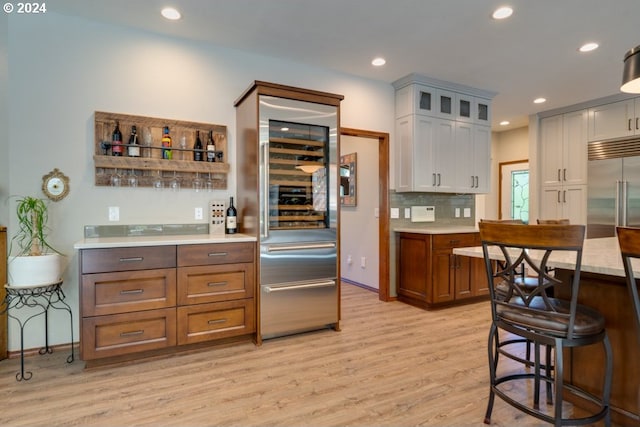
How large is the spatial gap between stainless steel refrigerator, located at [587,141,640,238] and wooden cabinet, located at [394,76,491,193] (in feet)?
4.99

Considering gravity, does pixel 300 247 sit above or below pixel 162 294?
above

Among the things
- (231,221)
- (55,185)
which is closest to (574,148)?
(231,221)

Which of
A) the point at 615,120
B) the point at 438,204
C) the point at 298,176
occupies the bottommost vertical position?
the point at 438,204

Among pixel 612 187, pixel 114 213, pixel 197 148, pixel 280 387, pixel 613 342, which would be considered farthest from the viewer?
pixel 612 187

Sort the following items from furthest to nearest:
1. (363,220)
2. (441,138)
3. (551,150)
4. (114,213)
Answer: (551,150), (363,220), (441,138), (114,213)

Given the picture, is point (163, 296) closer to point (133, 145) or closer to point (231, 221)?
point (231, 221)

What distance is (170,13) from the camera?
276 cm

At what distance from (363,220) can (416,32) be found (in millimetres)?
2568

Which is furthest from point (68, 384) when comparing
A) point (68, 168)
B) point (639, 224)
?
point (639, 224)

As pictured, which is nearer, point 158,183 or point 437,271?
point 158,183

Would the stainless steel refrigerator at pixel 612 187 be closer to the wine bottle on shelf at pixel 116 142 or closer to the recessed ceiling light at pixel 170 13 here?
the recessed ceiling light at pixel 170 13

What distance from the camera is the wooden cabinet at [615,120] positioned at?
4.47m

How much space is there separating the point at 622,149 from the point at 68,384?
6.28m

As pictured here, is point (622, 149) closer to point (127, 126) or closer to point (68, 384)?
point (127, 126)
